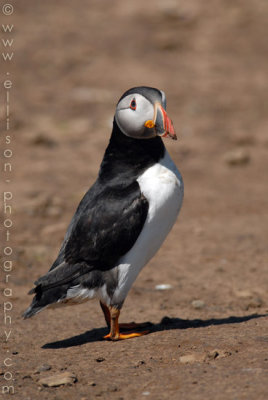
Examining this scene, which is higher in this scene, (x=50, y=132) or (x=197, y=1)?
(x=197, y=1)

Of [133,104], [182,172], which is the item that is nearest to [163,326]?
[133,104]

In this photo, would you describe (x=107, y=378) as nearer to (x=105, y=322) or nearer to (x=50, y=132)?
(x=105, y=322)

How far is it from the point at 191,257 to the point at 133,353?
3.66 m

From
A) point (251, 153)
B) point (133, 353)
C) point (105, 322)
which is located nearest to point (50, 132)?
point (251, 153)

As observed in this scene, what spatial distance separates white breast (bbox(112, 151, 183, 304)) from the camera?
5879 mm

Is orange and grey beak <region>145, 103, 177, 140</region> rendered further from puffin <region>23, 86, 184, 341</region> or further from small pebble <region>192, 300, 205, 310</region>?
small pebble <region>192, 300, 205, 310</region>

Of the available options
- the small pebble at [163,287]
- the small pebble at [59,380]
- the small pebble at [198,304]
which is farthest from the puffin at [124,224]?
the small pebble at [163,287]

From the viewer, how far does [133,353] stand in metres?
5.65

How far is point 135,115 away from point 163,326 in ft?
6.49

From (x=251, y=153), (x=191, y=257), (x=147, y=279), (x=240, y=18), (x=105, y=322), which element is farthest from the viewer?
(x=240, y=18)

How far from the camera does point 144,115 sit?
19.4ft

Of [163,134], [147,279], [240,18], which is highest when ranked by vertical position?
[240,18]

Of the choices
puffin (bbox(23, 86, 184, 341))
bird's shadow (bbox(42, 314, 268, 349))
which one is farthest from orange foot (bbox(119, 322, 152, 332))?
puffin (bbox(23, 86, 184, 341))

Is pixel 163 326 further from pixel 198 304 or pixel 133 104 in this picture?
pixel 133 104
